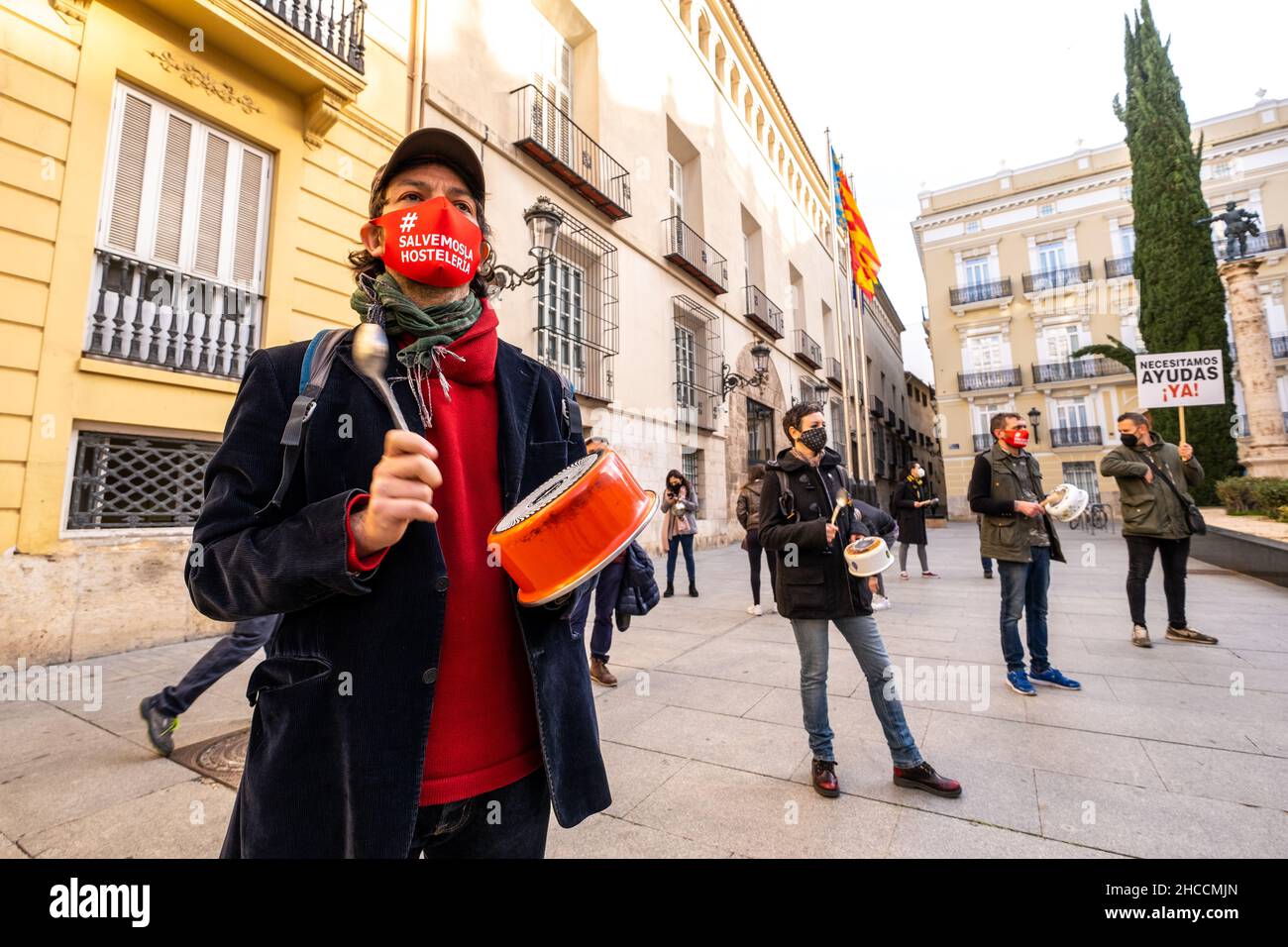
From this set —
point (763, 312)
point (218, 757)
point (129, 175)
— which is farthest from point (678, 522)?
point (763, 312)

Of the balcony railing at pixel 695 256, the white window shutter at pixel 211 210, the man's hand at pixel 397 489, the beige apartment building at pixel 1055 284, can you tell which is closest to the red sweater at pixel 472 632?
the man's hand at pixel 397 489

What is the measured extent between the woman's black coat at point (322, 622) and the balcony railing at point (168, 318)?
6.10 m

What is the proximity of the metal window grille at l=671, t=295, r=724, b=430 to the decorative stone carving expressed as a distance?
30.3 ft

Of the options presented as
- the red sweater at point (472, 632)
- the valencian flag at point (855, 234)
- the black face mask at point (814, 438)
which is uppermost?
the valencian flag at point (855, 234)

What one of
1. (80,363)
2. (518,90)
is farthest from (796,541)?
(518,90)

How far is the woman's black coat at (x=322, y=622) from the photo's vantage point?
926mm

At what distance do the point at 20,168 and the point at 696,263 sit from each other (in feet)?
41.7

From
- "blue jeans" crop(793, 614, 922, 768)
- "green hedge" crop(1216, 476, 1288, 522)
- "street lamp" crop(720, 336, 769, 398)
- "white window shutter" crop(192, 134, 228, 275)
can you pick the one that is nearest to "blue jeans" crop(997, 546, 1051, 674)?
"blue jeans" crop(793, 614, 922, 768)

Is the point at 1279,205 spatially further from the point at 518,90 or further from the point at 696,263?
the point at 518,90

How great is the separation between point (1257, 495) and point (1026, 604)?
11297 millimetres

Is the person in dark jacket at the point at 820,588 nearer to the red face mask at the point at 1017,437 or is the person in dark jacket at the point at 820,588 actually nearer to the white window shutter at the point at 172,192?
the red face mask at the point at 1017,437

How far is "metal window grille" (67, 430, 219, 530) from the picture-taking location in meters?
5.20

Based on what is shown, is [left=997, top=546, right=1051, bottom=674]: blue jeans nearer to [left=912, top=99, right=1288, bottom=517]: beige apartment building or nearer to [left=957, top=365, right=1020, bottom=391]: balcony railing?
[left=912, top=99, right=1288, bottom=517]: beige apartment building

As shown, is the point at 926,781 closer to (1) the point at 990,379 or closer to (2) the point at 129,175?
(2) the point at 129,175
